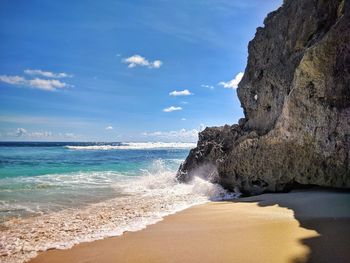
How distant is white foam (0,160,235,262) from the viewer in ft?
→ 17.5

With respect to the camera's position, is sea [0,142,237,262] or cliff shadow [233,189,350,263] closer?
cliff shadow [233,189,350,263]

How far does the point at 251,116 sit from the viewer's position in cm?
1188

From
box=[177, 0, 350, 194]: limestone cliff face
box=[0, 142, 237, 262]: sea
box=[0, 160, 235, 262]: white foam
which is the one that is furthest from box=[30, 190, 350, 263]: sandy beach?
box=[177, 0, 350, 194]: limestone cliff face

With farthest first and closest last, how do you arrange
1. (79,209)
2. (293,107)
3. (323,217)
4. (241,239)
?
(79,209) < (293,107) < (323,217) < (241,239)

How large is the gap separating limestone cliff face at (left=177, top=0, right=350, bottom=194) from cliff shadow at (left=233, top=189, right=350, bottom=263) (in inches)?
32.0

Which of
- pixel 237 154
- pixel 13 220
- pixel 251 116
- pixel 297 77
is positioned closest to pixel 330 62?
pixel 297 77

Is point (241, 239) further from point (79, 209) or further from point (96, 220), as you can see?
point (79, 209)

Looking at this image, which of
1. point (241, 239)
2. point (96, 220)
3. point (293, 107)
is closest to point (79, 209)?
point (96, 220)

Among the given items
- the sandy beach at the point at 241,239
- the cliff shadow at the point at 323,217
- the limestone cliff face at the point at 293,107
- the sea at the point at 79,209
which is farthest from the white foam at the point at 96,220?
the cliff shadow at the point at 323,217

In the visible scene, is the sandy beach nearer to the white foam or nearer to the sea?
the white foam

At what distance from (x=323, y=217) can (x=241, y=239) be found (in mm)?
1808

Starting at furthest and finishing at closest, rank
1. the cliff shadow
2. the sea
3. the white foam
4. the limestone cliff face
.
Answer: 1. the limestone cliff face
2. the sea
3. the white foam
4. the cliff shadow

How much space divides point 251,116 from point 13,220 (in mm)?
8502

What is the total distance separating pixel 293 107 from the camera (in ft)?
27.4
